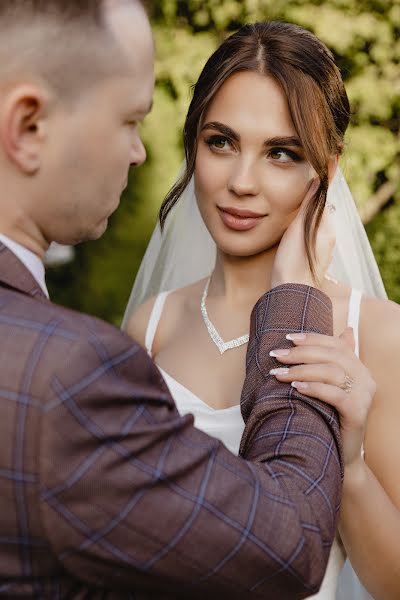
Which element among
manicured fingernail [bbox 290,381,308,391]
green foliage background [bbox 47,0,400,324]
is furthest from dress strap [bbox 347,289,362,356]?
green foliage background [bbox 47,0,400,324]

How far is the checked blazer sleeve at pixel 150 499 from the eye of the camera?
→ 119cm

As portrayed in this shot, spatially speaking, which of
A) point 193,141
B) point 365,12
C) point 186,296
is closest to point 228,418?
point 186,296

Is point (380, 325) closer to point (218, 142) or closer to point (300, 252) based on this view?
point (300, 252)

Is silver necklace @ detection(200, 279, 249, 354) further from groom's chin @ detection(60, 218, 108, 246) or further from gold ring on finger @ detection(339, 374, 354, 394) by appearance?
groom's chin @ detection(60, 218, 108, 246)

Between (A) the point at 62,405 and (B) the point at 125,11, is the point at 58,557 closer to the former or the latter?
(A) the point at 62,405

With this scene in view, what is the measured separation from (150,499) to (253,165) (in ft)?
4.69

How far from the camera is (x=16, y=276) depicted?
4.31 feet

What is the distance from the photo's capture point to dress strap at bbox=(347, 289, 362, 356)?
233 cm

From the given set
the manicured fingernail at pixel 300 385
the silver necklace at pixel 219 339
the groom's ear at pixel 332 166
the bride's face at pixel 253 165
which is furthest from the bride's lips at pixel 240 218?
the manicured fingernail at pixel 300 385

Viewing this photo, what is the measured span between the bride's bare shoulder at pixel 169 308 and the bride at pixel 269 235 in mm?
Result: 71

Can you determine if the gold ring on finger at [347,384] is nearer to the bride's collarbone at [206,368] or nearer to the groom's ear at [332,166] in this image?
the bride's collarbone at [206,368]

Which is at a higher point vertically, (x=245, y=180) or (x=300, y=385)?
(x=245, y=180)

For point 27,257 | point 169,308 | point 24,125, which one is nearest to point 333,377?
point 27,257

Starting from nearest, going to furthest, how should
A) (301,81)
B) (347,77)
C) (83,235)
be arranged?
1. (83,235)
2. (301,81)
3. (347,77)
